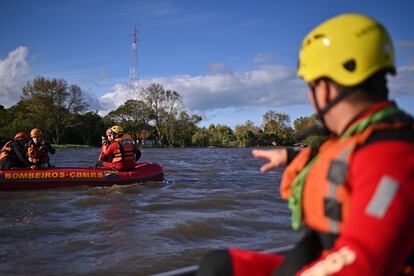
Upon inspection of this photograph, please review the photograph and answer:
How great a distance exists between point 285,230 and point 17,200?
20.7ft

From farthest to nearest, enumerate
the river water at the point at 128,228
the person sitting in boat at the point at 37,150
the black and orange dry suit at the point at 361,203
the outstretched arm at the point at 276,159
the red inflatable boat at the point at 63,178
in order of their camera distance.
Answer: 1. the person sitting in boat at the point at 37,150
2. the red inflatable boat at the point at 63,178
3. the river water at the point at 128,228
4. the outstretched arm at the point at 276,159
5. the black and orange dry suit at the point at 361,203

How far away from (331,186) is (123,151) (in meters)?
Result: 10.2

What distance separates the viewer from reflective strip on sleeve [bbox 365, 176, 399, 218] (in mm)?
1073

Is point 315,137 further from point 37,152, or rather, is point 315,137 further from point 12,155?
point 37,152

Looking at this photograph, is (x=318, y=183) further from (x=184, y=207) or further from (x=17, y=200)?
(x=17, y=200)

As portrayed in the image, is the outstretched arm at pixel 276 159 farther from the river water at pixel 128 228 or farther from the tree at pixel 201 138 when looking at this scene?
the tree at pixel 201 138

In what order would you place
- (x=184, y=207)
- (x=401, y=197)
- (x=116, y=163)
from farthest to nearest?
1. (x=116, y=163)
2. (x=184, y=207)
3. (x=401, y=197)

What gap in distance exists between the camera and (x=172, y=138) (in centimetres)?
5931

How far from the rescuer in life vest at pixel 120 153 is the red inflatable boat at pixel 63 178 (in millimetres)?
243

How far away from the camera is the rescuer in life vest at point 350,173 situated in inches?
42.4

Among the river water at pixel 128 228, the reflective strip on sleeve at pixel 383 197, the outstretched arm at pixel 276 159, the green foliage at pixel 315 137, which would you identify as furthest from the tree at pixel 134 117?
the reflective strip on sleeve at pixel 383 197

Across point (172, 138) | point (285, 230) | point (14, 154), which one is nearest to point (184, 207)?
point (285, 230)

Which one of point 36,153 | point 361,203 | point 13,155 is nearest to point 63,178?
point 36,153

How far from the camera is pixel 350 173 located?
123 centimetres
